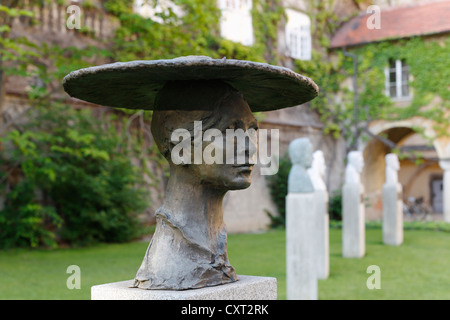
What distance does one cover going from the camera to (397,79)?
1836 centimetres

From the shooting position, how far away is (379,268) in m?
9.02

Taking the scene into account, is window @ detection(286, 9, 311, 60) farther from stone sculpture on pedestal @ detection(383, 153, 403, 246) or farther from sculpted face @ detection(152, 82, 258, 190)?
sculpted face @ detection(152, 82, 258, 190)

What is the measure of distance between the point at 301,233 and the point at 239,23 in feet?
36.3

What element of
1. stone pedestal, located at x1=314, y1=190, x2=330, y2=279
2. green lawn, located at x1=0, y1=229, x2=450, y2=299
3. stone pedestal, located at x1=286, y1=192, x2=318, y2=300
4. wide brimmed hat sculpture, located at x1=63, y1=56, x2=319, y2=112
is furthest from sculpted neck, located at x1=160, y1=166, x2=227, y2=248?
stone pedestal, located at x1=314, y1=190, x2=330, y2=279

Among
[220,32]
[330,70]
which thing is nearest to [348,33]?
[330,70]

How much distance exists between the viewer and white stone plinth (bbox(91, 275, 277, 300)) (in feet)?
7.93

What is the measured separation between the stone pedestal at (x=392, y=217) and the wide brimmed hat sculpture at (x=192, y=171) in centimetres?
1025

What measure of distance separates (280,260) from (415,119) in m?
10.5

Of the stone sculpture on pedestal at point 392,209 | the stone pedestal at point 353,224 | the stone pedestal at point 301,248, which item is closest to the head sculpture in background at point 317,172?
the stone pedestal at point 353,224

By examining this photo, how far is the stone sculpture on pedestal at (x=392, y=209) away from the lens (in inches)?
480

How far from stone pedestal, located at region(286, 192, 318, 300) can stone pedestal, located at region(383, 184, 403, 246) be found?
6363 mm

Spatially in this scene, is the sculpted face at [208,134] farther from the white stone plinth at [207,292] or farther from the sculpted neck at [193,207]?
the white stone plinth at [207,292]

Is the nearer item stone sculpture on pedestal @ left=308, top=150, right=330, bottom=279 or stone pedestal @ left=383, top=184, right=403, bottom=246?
stone sculpture on pedestal @ left=308, top=150, right=330, bottom=279

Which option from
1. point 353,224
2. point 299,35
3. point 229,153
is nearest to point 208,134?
point 229,153
